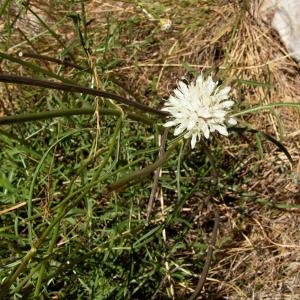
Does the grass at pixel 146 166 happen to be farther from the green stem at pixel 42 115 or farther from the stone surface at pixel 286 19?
the green stem at pixel 42 115

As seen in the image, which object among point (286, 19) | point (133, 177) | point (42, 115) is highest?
point (286, 19)

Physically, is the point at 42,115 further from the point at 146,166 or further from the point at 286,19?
the point at 286,19

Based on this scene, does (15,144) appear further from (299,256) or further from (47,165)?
(299,256)

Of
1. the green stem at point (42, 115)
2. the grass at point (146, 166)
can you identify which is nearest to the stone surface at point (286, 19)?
the grass at point (146, 166)

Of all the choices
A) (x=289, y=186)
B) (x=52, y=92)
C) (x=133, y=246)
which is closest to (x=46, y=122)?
(x=52, y=92)

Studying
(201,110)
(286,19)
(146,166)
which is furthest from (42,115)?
(286,19)

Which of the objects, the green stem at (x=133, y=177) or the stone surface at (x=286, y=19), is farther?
the stone surface at (x=286, y=19)

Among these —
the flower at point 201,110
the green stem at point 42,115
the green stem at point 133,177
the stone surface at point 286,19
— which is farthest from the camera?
the stone surface at point 286,19

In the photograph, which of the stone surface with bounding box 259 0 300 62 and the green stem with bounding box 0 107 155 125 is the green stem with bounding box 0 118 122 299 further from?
the stone surface with bounding box 259 0 300 62
